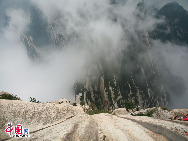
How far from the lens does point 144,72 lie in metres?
200

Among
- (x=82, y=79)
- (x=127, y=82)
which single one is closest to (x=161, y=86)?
(x=127, y=82)

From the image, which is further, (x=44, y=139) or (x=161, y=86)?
(x=161, y=86)

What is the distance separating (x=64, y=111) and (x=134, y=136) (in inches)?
962

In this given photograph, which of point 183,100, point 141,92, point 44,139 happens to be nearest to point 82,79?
point 141,92

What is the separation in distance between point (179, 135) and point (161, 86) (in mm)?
203587

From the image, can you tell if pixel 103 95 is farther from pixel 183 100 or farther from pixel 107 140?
pixel 107 140

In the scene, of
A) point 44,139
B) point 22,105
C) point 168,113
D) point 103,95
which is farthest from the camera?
point 103,95

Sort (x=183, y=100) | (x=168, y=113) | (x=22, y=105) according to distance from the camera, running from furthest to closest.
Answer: (x=183, y=100)
(x=22, y=105)
(x=168, y=113)

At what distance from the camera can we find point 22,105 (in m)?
27.7

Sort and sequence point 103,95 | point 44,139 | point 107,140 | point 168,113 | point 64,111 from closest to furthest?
point 107,140, point 44,139, point 168,113, point 64,111, point 103,95

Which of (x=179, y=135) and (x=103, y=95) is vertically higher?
(x=103, y=95)

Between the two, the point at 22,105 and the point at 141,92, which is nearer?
the point at 22,105

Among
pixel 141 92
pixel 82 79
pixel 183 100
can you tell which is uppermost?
pixel 82 79

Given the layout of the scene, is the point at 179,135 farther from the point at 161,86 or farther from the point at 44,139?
the point at 161,86
